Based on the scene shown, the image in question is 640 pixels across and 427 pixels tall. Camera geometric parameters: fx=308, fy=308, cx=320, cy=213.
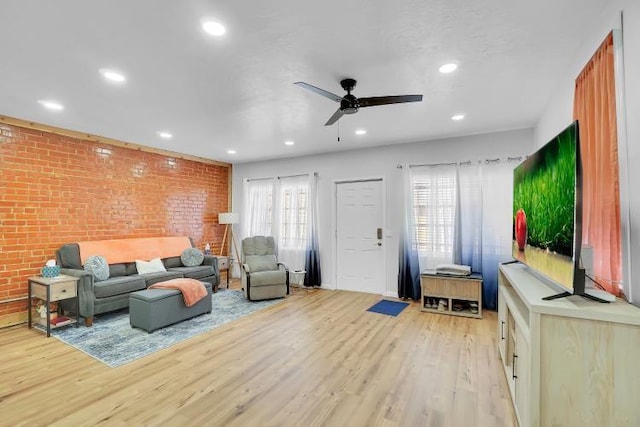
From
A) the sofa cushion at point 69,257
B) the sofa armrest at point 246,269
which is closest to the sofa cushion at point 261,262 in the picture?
the sofa armrest at point 246,269

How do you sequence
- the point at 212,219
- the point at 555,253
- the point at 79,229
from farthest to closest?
the point at 212,219 → the point at 79,229 → the point at 555,253

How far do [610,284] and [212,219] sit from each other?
622cm

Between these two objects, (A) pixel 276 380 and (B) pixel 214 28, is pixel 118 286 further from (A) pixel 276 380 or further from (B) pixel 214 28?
(B) pixel 214 28

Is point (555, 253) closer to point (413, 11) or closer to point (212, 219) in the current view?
point (413, 11)

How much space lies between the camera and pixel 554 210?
185cm

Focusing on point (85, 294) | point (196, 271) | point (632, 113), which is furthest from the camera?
point (196, 271)

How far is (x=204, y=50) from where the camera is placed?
2287mm

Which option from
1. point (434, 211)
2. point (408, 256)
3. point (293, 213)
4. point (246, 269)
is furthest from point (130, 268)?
point (434, 211)

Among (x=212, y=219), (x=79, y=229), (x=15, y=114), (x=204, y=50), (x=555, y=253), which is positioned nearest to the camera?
(x=555, y=253)

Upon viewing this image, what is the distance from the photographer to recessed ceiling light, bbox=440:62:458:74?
250 cm

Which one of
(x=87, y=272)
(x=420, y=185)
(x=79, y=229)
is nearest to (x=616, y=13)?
(x=420, y=185)

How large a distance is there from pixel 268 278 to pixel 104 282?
2.19 meters

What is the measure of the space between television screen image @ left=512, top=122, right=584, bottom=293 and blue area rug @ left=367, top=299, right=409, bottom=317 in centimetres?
208

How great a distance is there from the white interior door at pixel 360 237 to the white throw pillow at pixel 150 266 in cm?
299
